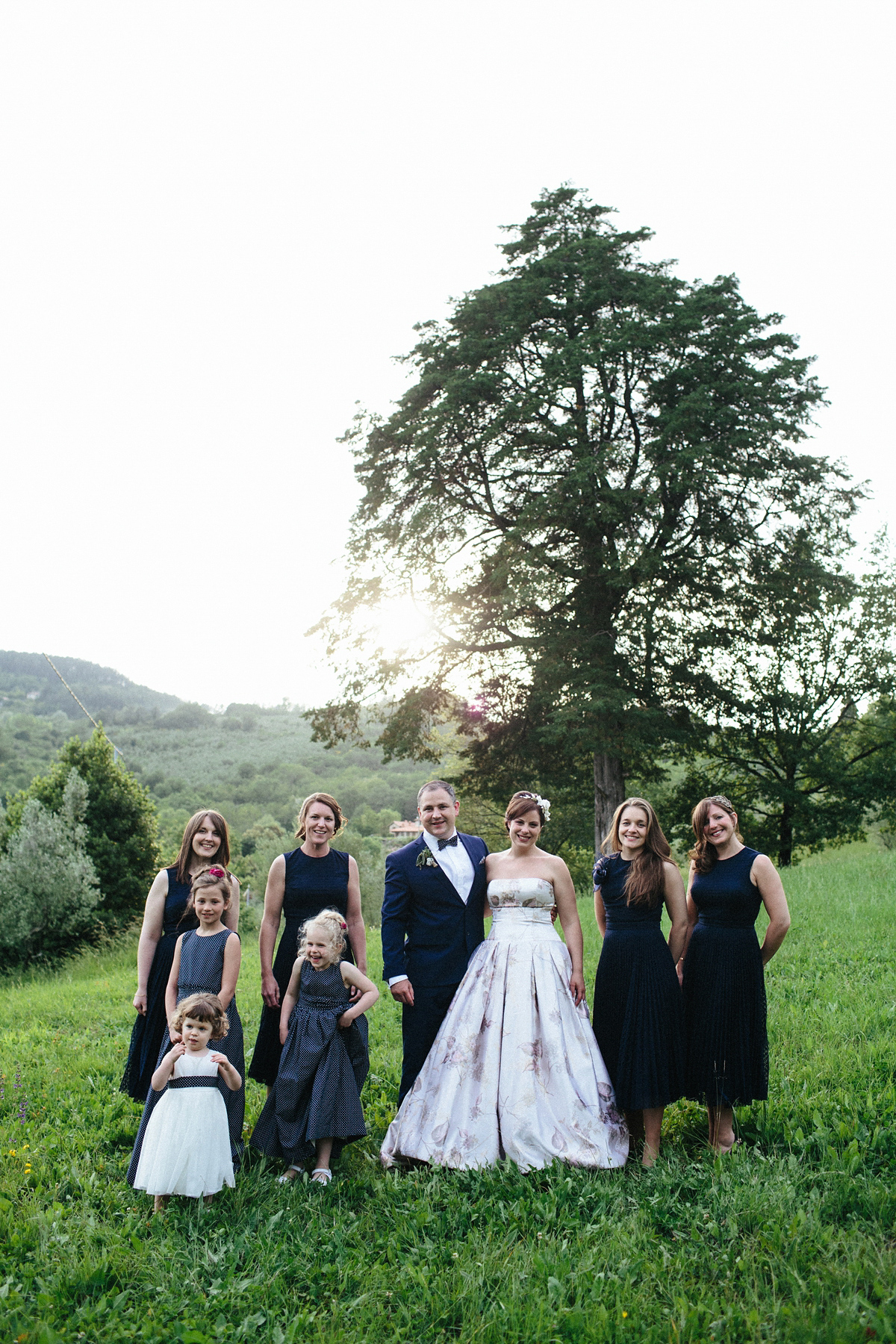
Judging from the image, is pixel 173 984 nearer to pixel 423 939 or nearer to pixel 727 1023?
pixel 423 939

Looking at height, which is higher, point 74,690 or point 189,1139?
point 74,690

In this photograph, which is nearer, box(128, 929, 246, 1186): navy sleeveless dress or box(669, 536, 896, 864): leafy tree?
box(128, 929, 246, 1186): navy sleeveless dress

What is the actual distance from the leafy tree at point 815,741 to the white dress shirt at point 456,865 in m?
16.5

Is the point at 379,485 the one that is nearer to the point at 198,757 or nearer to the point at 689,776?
the point at 689,776

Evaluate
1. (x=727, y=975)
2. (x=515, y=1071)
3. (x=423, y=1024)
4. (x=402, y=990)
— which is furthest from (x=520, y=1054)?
(x=727, y=975)

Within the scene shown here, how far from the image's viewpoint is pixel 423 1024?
5828 millimetres

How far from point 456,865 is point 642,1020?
1.49 meters

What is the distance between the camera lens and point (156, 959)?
5.87 m

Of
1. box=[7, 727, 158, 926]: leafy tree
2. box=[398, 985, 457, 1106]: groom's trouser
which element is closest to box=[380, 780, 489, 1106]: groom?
box=[398, 985, 457, 1106]: groom's trouser

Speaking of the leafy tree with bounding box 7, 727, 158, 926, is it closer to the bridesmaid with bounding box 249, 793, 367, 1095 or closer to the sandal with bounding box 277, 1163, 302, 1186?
the bridesmaid with bounding box 249, 793, 367, 1095

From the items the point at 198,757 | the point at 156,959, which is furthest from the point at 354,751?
the point at 156,959

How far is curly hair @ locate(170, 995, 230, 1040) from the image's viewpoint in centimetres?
505

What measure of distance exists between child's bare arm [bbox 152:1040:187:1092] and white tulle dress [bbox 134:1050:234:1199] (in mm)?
28

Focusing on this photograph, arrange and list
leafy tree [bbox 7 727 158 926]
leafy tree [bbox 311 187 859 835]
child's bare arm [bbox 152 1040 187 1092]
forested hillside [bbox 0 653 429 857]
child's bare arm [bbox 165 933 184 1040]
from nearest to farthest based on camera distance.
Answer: child's bare arm [bbox 152 1040 187 1092] → child's bare arm [bbox 165 933 184 1040] → leafy tree [bbox 311 187 859 835] → leafy tree [bbox 7 727 158 926] → forested hillside [bbox 0 653 429 857]
